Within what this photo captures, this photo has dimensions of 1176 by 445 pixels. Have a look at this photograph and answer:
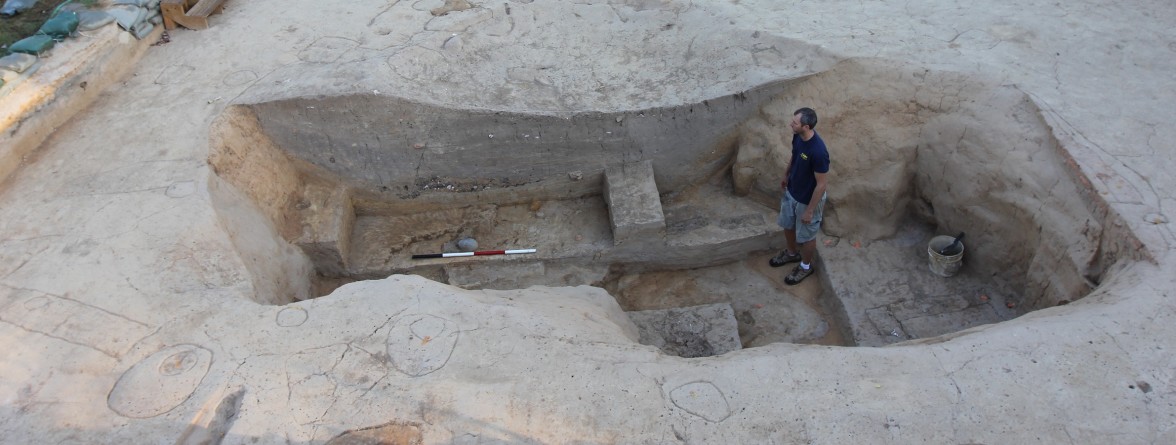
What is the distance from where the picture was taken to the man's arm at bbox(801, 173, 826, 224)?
3.92 metres

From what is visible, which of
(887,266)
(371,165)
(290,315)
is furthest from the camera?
(371,165)

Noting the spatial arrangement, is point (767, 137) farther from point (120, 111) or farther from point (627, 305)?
point (120, 111)

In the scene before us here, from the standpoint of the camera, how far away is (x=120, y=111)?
15.7 feet

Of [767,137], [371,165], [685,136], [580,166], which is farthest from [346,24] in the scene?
[767,137]

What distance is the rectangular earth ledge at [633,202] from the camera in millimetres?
4723

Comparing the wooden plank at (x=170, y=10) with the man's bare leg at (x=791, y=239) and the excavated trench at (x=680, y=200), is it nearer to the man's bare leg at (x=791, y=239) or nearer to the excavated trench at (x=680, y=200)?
the excavated trench at (x=680, y=200)

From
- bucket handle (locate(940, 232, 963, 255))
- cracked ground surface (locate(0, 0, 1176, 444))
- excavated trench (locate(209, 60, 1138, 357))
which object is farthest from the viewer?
bucket handle (locate(940, 232, 963, 255))

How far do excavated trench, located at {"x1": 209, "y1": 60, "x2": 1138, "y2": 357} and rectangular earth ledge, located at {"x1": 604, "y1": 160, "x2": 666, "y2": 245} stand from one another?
0.05 feet

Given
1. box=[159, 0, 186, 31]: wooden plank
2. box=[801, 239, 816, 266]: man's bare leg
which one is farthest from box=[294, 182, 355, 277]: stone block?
box=[801, 239, 816, 266]: man's bare leg

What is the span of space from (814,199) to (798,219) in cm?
37

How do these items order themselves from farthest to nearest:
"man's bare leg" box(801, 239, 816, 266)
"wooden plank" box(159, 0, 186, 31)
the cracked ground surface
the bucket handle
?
"wooden plank" box(159, 0, 186, 31) → "man's bare leg" box(801, 239, 816, 266) → the bucket handle → the cracked ground surface

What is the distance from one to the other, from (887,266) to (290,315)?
149 inches

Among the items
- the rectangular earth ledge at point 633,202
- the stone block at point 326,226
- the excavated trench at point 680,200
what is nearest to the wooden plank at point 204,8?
the excavated trench at point 680,200

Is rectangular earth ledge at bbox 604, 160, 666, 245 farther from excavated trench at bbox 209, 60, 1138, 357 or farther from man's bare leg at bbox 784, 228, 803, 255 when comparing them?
man's bare leg at bbox 784, 228, 803, 255
